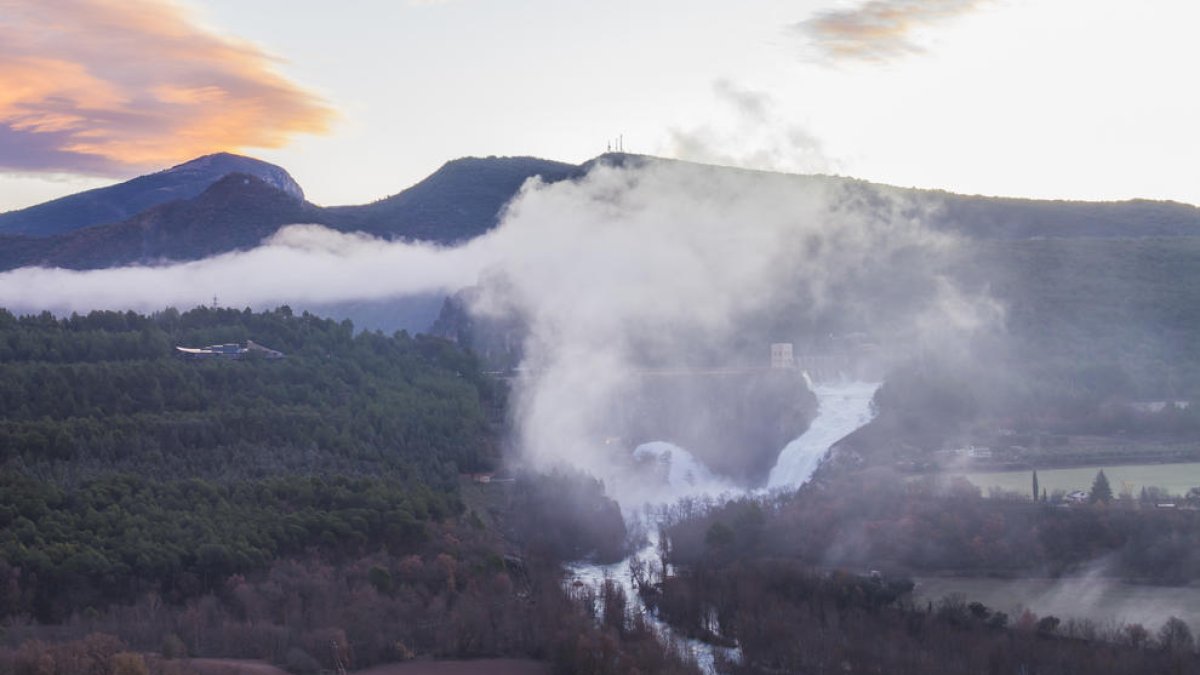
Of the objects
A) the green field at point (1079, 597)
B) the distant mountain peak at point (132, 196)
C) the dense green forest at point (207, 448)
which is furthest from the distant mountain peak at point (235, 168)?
the green field at point (1079, 597)

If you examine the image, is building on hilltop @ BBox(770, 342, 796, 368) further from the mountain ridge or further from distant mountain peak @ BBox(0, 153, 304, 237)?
distant mountain peak @ BBox(0, 153, 304, 237)

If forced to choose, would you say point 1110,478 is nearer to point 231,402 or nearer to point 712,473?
point 712,473

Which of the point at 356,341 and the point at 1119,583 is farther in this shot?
the point at 356,341

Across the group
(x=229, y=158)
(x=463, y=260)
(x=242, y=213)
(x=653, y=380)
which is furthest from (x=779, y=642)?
(x=229, y=158)

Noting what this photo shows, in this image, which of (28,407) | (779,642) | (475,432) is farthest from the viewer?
(475,432)

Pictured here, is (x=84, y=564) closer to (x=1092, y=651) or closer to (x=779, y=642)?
(x=779, y=642)

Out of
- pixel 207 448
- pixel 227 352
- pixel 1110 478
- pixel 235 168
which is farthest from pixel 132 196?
pixel 1110 478

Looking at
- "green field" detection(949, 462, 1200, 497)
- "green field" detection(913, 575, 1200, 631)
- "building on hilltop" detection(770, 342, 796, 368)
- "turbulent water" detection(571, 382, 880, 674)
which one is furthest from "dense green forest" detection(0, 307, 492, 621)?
"green field" detection(949, 462, 1200, 497)
